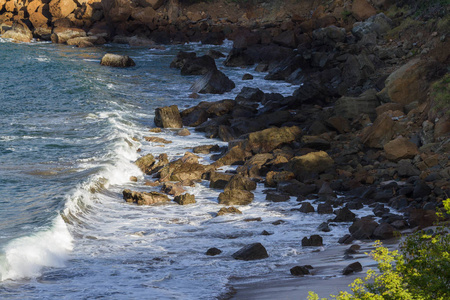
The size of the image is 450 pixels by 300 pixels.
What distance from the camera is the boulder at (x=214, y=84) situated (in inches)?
1179

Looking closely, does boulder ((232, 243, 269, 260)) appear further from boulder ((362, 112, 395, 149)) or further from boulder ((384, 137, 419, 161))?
boulder ((362, 112, 395, 149))

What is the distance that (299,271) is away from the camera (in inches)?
363

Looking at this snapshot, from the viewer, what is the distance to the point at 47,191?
14.9 m

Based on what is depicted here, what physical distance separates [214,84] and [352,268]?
72.8 feet

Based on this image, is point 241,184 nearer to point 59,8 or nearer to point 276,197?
point 276,197

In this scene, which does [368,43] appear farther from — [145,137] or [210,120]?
[145,137]

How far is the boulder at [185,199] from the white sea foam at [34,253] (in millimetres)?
3382

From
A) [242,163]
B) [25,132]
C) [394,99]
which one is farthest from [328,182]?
[25,132]

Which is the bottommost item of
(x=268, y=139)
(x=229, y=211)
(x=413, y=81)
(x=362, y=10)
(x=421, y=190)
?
(x=229, y=211)

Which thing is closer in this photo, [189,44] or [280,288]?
[280,288]

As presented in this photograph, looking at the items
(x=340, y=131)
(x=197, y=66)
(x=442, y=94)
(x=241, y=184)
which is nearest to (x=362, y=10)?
(x=197, y=66)

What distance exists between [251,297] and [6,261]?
181 inches

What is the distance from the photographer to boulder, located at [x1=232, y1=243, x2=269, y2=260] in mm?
10516

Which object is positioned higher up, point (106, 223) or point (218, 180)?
point (218, 180)
